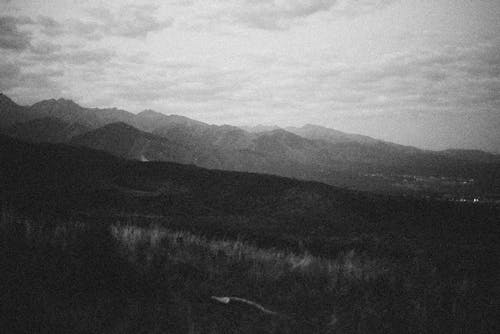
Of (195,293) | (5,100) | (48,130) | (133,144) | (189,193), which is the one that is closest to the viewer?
(195,293)

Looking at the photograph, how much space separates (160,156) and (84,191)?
9123cm

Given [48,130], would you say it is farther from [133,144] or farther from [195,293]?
[195,293]

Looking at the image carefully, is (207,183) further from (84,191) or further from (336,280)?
(336,280)

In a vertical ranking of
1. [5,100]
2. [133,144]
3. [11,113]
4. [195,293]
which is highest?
[5,100]

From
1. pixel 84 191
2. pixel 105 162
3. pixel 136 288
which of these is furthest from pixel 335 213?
pixel 105 162

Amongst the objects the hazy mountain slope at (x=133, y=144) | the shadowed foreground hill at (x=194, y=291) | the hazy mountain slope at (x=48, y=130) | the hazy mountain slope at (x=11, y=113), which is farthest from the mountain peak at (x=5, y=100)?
the shadowed foreground hill at (x=194, y=291)

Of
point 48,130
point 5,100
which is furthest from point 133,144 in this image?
point 5,100

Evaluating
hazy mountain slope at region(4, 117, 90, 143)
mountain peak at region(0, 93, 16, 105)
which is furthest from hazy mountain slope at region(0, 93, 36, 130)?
hazy mountain slope at region(4, 117, 90, 143)

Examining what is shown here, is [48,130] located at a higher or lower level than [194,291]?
higher

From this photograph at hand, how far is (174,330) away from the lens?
123 inches

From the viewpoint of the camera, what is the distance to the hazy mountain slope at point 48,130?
124200 mm

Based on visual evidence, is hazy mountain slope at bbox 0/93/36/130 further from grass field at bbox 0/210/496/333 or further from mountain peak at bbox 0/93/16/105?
grass field at bbox 0/210/496/333

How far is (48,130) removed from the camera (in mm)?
133375

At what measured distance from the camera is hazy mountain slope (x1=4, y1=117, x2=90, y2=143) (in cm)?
12420
